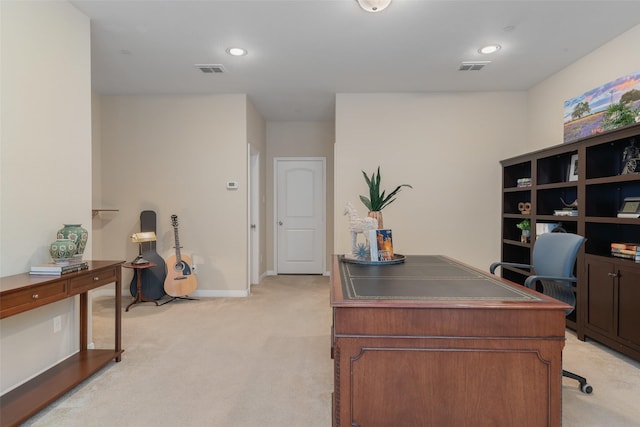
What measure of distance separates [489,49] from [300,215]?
367cm

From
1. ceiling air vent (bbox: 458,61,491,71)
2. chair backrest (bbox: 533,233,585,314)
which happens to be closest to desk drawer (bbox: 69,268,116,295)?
chair backrest (bbox: 533,233,585,314)

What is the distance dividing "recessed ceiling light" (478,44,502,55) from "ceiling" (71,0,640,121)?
7 centimetres

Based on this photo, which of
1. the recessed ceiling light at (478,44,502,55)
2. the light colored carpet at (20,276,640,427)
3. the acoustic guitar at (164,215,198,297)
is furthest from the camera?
the acoustic guitar at (164,215,198,297)

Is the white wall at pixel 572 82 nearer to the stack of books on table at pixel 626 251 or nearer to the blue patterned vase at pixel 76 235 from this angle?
A: the stack of books on table at pixel 626 251

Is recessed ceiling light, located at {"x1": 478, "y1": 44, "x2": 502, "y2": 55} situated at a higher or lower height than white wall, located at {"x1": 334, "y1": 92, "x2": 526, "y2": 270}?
higher

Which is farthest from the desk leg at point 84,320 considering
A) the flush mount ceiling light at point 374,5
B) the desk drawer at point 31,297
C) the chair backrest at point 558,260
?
the chair backrest at point 558,260

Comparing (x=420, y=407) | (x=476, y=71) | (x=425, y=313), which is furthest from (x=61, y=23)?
(x=476, y=71)

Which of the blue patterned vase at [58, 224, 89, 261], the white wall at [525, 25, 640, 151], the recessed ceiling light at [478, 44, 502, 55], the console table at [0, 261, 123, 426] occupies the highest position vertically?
the recessed ceiling light at [478, 44, 502, 55]

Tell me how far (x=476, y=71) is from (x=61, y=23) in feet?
12.2

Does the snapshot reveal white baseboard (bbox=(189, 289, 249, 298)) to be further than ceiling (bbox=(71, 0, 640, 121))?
Yes

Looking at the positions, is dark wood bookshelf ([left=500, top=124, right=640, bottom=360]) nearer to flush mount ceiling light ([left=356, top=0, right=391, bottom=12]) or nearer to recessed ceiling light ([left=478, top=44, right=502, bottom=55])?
recessed ceiling light ([left=478, top=44, right=502, bottom=55])

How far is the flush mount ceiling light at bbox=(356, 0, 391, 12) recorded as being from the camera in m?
2.32

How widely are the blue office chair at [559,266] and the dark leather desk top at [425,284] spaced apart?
0.52 metres

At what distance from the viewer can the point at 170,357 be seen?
104 inches
